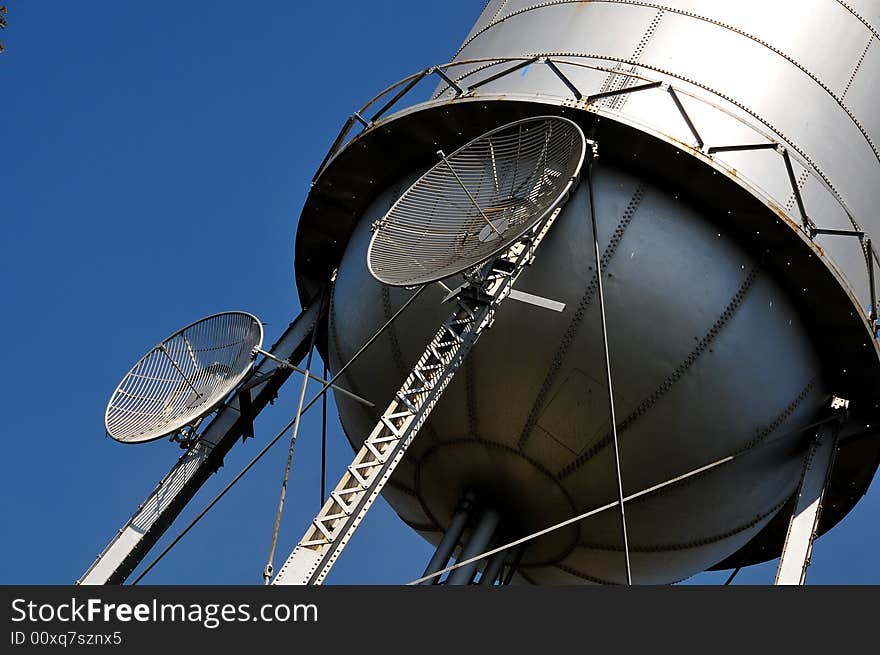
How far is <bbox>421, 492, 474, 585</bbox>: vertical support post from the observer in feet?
43.9

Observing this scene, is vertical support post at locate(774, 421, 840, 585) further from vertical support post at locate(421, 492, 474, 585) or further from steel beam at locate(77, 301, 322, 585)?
steel beam at locate(77, 301, 322, 585)

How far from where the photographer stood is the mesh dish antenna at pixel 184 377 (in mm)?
14711

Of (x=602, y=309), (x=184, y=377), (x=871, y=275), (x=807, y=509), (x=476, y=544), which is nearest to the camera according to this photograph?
(x=602, y=309)

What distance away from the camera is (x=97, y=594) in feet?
33.7

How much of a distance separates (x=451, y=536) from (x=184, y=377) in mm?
3871

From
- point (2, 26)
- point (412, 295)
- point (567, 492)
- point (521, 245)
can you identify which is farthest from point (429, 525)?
point (2, 26)

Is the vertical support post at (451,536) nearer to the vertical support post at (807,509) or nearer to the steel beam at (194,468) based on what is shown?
the steel beam at (194,468)

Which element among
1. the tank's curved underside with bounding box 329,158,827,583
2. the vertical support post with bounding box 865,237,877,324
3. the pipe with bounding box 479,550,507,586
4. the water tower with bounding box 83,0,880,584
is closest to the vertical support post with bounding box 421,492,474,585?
the water tower with bounding box 83,0,880,584

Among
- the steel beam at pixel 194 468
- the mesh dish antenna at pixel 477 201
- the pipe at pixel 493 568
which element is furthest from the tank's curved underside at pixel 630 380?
the steel beam at pixel 194 468

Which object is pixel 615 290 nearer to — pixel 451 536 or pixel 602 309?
pixel 602 309

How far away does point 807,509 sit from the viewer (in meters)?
12.9

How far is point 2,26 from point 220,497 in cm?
666

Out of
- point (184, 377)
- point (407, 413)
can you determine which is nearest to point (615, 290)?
point (407, 413)

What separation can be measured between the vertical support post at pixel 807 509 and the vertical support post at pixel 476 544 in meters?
2.92
